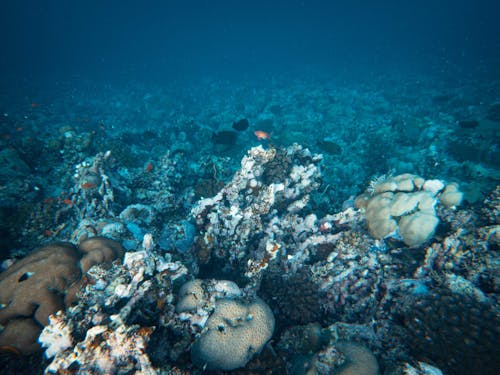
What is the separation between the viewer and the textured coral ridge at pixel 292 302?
120 inches

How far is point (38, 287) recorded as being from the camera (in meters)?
3.87

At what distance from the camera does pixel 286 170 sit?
698 centimetres

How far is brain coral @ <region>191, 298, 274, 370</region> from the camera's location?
3.09 metres

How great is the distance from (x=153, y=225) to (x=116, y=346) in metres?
4.61

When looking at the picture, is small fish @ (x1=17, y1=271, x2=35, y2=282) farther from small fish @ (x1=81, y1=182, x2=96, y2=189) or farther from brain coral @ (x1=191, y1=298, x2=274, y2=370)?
small fish @ (x1=81, y1=182, x2=96, y2=189)

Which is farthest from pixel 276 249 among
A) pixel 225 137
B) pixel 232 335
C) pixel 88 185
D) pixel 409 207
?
pixel 88 185

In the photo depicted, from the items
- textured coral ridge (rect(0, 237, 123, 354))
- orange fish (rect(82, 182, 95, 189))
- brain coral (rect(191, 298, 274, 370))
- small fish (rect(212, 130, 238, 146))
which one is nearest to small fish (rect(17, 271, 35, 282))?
textured coral ridge (rect(0, 237, 123, 354))

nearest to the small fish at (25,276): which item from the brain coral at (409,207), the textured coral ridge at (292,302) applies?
the textured coral ridge at (292,302)

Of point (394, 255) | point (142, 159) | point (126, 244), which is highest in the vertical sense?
point (394, 255)

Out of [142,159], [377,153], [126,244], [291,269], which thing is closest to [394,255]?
[291,269]

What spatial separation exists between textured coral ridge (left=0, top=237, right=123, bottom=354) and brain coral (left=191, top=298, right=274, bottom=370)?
2361mm

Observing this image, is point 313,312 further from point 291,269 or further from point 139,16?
point 139,16

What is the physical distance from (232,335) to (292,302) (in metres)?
1.43

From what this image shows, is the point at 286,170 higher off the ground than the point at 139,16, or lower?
lower
